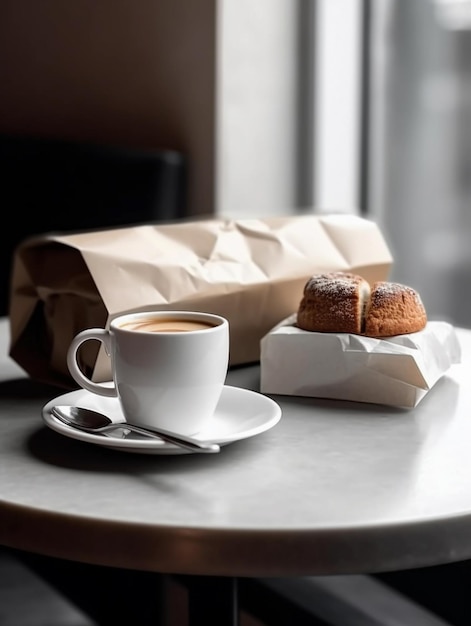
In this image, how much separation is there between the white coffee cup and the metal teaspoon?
0.02 metres

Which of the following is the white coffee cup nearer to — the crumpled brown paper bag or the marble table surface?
the marble table surface

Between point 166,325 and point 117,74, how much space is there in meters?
1.62

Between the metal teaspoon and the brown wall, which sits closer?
the metal teaspoon

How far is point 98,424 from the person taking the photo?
73 cm

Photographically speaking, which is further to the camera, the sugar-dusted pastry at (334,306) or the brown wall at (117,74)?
the brown wall at (117,74)

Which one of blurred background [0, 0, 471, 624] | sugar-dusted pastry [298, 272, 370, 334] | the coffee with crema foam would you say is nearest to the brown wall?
blurred background [0, 0, 471, 624]

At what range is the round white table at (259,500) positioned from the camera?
56cm

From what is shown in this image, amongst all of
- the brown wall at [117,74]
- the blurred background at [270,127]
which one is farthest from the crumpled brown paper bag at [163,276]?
the brown wall at [117,74]

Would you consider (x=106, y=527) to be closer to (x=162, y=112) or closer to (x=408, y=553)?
(x=408, y=553)

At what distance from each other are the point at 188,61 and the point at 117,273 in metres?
1.30

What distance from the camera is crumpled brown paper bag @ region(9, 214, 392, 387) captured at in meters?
0.89

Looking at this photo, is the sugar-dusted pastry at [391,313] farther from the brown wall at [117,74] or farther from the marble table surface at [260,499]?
the brown wall at [117,74]

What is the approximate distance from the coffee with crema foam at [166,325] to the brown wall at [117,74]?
1297 mm

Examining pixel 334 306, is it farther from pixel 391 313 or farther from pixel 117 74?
pixel 117 74
